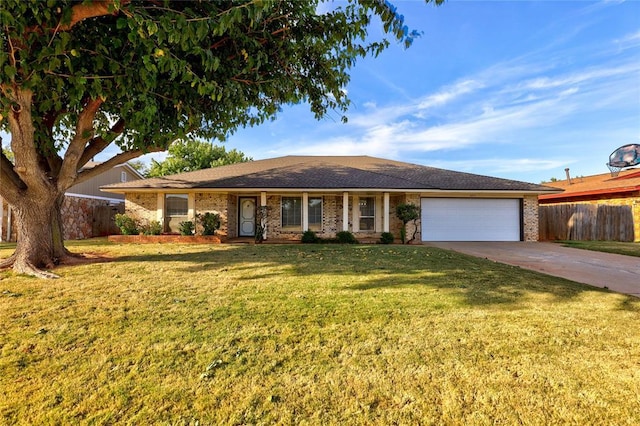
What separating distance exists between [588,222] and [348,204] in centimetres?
1164

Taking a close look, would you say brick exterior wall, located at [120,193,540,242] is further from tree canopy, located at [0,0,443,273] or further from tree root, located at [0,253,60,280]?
tree root, located at [0,253,60,280]

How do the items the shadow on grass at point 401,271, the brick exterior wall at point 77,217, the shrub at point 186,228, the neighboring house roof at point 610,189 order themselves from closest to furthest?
the shadow on grass at point 401,271 → the shrub at point 186,228 → the brick exterior wall at point 77,217 → the neighboring house roof at point 610,189

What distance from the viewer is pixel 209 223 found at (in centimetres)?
1278

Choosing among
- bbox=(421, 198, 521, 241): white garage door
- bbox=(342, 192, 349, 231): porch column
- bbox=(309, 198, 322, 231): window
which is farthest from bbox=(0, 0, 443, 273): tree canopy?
bbox=(421, 198, 521, 241): white garage door

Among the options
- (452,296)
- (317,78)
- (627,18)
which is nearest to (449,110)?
(627,18)

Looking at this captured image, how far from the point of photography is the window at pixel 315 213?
1391cm

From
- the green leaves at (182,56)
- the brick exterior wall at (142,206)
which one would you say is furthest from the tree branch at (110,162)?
the brick exterior wall at (142,206)

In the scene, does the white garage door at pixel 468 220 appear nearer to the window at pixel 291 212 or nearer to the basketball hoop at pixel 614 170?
the window at pixel 291 212

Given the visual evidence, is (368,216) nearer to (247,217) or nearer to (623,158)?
(247,217)

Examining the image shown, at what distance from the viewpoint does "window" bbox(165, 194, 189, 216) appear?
542 inches

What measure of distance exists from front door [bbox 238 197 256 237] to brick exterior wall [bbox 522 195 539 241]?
12.5m

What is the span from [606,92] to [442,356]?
581 inches

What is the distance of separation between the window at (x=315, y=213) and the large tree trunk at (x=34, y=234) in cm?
906

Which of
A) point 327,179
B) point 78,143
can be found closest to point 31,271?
point 78,143
